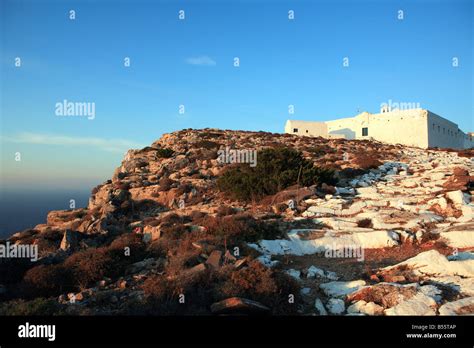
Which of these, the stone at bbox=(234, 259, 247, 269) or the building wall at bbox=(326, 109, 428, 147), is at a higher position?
the building wall at bbox=(326, 109, 428, 147)

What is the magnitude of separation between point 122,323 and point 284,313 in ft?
9.11

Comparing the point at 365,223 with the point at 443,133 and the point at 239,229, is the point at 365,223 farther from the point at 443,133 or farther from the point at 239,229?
the point at 443,133

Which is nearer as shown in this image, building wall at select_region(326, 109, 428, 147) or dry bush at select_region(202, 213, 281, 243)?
dry bush at select_region(202, 213, 281, 243)

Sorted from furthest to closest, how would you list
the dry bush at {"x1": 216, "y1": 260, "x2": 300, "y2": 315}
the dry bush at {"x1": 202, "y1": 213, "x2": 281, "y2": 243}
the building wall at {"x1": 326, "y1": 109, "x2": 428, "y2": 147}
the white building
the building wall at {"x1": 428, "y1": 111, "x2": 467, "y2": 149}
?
the building wall at {"x1": 428, "y1": 111, "x2": 467, "y2": 149} → the white building → the building wall at {"x1": 326, "y1": 109, "x2": 428, "y2": 147} → the dry bush at {"x1": 202, "y1": 213, "x2": 281, "y2": 243} → the dry bush at {"x1": 216, "y1": 260, "x2": 300, "y2": 315}

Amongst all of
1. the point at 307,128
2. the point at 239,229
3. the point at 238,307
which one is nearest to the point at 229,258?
the point at 239,229

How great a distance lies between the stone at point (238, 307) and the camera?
19.2ft

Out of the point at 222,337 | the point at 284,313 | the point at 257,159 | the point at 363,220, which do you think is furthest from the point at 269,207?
the point at 222,337

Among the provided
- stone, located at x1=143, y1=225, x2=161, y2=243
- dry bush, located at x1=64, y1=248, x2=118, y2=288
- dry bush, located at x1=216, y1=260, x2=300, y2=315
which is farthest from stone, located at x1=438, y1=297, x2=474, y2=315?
stone, located at x1=143, y1=225, x2=161, y2=243

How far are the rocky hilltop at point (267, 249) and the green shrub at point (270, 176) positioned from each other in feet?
0.24

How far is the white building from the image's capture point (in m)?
43.9

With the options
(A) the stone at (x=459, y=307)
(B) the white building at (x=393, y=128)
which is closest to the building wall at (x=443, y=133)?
(B) the white building at (x=393, y=128)

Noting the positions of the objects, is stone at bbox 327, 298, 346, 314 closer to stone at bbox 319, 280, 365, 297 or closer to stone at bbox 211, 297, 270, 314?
stone at bbox 319, 280, 365, 297

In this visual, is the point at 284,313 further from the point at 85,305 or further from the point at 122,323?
the point at 85,305

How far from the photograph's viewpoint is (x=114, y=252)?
30.3ft
